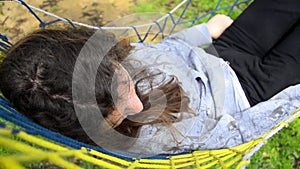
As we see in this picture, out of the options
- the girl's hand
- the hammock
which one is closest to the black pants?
the girl's hand

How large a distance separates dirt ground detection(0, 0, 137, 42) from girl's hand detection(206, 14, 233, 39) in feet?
2.03

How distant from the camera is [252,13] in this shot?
59.9 inches

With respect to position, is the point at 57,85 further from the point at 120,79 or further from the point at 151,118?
the point at 151,118

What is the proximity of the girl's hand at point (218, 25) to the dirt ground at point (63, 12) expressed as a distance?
2.03ft

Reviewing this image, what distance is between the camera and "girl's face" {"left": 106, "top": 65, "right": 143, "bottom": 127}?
3.16 ft

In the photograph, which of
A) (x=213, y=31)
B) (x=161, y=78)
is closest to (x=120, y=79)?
(x=161, y=78)

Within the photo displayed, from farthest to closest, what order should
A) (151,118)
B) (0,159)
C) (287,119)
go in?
(287,119), (151,118), (0,159)

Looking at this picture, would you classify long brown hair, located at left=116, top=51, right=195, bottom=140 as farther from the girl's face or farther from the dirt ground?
the dirt ground

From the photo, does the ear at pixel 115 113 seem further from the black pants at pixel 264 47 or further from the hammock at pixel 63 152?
the black pants at pixel 264 47

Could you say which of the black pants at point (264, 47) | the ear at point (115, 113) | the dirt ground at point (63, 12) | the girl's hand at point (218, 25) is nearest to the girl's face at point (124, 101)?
the ear at point (115, 113)

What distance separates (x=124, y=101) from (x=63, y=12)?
1.17m

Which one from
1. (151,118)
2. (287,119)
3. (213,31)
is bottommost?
(287,119)

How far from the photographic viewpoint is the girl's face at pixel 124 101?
0.96 meters

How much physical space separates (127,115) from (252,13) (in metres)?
0.75
